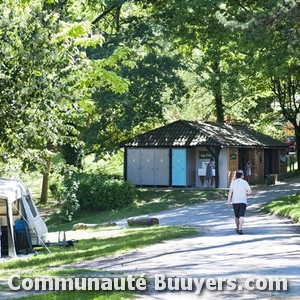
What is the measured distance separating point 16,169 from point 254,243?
1571 centimetres

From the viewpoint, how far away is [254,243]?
59.3 feet

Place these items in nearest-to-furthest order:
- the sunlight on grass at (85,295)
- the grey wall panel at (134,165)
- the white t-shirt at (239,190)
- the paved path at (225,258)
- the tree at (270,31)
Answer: the sunlight on grass at (85,295), the paved path at (225,258), the white t-shirt at (239,190), the tree at (270,31), the grey wall panel at (134,165)

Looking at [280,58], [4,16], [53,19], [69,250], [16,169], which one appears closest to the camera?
[4,16]

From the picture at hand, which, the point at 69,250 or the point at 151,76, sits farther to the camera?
the point at 151,76

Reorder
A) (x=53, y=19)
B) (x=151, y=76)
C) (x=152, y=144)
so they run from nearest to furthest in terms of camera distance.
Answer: (x=53, y=19) → (x=151, y=76) → (x=152, y=144)

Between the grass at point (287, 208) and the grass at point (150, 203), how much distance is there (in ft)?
22.9

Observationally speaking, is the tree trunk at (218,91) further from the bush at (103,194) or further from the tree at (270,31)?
the tree at (270,31)

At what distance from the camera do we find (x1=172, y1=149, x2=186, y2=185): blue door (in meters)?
44.4

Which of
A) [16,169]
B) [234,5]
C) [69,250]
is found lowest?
[69,250]

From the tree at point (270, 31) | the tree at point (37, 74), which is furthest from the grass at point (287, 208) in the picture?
the tree at point (37, 74)

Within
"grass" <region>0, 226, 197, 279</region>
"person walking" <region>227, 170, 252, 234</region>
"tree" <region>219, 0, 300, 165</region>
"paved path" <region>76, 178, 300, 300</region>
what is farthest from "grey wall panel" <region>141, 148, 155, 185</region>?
"person walking" <region>227, 170, 252, 234</region>

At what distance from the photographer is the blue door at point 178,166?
4441 centimetres

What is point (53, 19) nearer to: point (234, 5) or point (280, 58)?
point (280, 58)

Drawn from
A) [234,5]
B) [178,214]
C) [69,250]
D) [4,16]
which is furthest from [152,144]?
[4,16]
